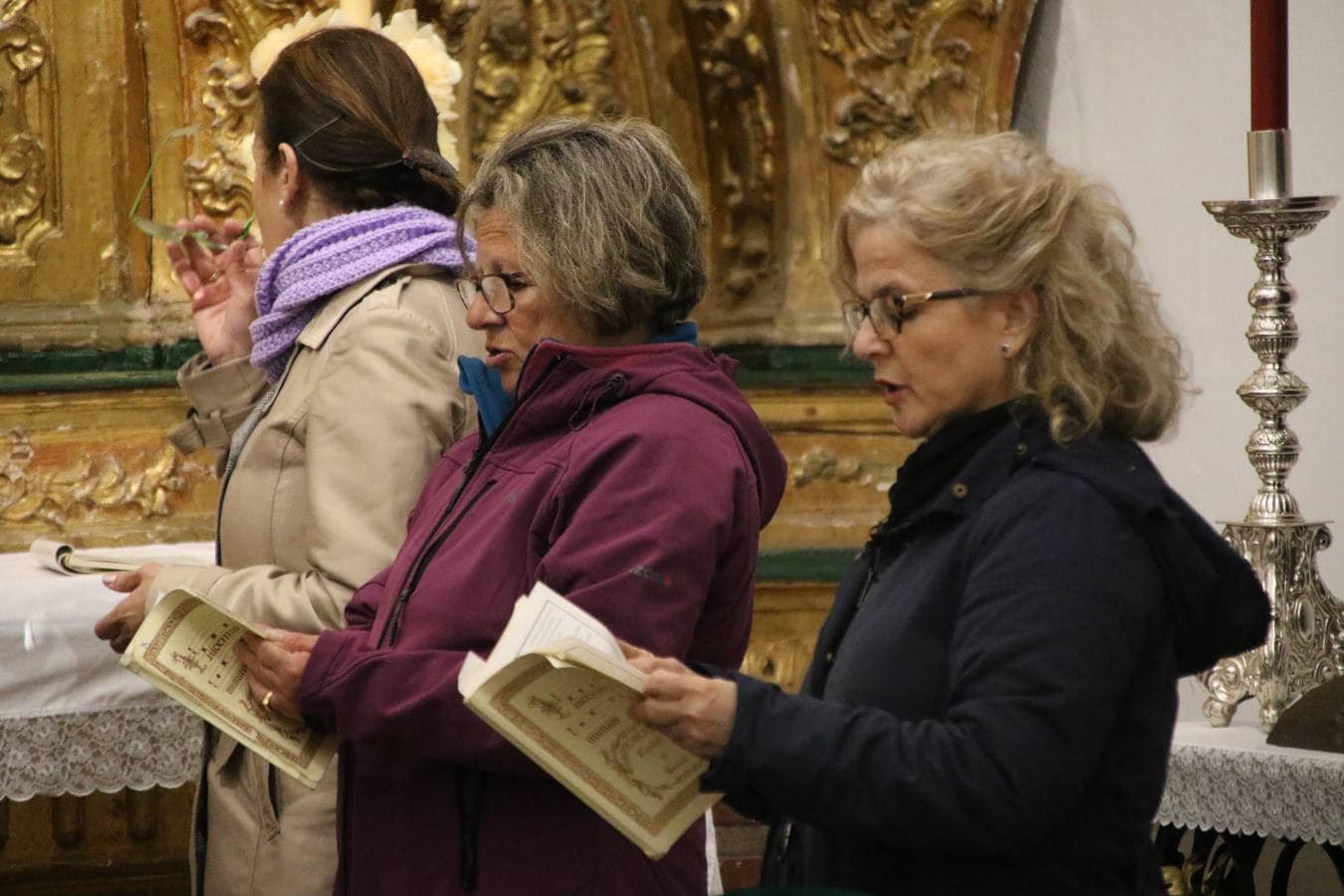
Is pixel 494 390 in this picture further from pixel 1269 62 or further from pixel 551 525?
pixel 1269 62

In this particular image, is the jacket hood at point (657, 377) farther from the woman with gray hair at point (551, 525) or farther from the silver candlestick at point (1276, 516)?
the silver candlestick at point (1276, 516)

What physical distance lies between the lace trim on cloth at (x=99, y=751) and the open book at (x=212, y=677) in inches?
31.7

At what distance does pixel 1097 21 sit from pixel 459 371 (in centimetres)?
275

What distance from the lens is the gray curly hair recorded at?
7.48 ft

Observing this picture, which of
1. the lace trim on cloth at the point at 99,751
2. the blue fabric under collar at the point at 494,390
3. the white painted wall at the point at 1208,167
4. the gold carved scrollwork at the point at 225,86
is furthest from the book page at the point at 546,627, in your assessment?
the gold carved scrollwork at the point at 225,86

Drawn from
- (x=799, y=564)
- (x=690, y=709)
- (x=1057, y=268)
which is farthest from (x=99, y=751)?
(x=799, y=564)

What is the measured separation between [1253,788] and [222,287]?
1.83 m

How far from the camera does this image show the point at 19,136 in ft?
15.8

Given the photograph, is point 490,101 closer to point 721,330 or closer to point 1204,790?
point 721,330

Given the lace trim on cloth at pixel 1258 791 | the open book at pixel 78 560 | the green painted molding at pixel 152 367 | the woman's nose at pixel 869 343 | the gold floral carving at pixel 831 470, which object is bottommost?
the lace trim on cloth at pixel 1258 791

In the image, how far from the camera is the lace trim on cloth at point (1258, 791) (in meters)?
2.72

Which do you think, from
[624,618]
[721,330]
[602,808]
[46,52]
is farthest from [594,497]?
[46,52]

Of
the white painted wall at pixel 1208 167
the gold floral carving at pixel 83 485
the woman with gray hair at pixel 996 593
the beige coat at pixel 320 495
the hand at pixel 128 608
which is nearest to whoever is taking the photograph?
the woman with gray hair at pixel 996 593

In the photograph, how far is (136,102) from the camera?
487cm
